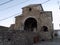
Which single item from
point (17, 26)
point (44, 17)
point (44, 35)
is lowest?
point (44, 35)

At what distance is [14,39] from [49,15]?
14235 mm

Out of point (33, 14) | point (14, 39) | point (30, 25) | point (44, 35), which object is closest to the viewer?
point (14, 39)

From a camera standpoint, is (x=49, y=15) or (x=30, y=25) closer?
(x=49, y=15)

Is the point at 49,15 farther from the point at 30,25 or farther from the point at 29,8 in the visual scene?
the point at 30,25

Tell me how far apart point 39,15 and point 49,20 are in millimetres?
2445

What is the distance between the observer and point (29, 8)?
26328 millimetres

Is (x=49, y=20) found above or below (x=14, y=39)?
above

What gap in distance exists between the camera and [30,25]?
29031 millimetres

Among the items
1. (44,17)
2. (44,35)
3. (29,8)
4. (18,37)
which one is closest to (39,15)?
(44,17)

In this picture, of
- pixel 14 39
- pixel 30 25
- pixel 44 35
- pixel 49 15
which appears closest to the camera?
pixel 14 39

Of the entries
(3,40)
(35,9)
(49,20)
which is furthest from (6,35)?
(35,9)

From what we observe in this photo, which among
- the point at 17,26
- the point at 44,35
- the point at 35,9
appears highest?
the point at 35,9

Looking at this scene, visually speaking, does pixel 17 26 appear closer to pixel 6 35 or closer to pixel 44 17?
pixel 44 17

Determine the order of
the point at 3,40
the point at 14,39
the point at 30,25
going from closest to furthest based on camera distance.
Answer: the point at 3,40
the point at 14,39
the point at 30,25
